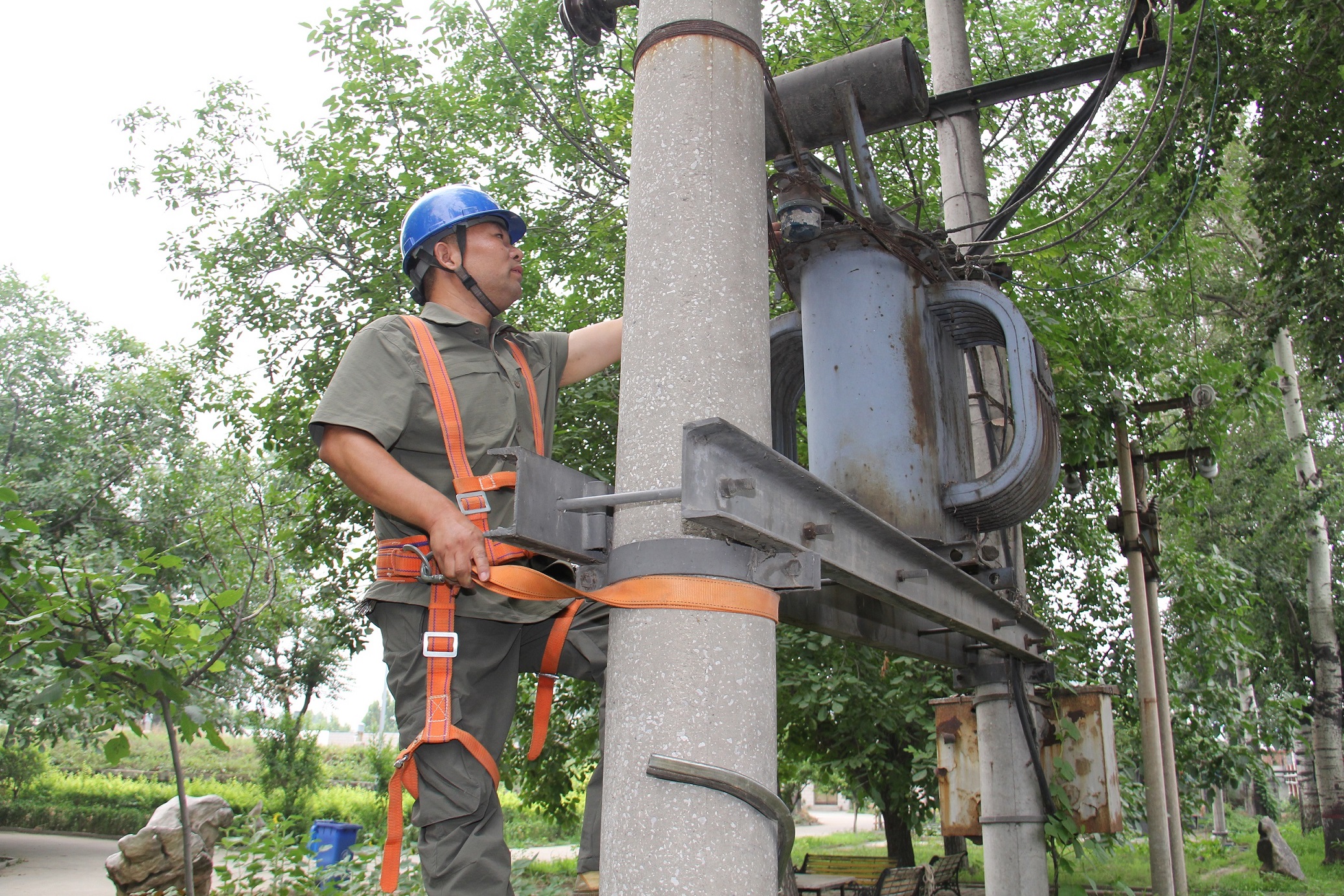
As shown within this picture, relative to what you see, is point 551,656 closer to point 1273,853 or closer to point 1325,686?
point 1325,686

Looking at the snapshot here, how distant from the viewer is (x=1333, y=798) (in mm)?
14977

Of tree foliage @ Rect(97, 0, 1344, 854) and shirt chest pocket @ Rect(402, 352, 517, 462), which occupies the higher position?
tree foliage @ Rect(97, 0, 1344, 854)

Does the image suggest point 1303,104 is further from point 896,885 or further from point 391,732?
point 391,732

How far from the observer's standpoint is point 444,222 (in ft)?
8.95

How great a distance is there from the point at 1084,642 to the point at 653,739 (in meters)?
10.5

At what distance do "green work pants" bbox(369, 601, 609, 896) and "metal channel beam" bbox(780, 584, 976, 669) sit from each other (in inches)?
34.1

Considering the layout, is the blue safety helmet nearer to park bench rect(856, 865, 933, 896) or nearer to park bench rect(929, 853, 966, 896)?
park bench rect(856, 865, 933, 896)

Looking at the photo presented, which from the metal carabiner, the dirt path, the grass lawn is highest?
the metal carabiner

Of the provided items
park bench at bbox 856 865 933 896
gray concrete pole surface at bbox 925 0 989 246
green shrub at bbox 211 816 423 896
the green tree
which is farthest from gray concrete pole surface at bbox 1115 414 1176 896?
green shrub at bbox 211 816 423 896

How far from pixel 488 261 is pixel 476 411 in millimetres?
525

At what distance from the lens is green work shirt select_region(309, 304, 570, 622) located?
7.54 feet

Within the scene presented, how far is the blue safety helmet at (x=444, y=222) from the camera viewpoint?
2.73 m

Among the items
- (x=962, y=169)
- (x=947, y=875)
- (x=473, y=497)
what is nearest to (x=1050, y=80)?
(x=962, y=169)

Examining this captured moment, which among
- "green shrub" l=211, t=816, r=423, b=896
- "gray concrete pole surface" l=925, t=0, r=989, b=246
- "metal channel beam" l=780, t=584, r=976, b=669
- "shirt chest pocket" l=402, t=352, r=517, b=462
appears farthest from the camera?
"green shrub" l=211, t=816, r=423, b=896
